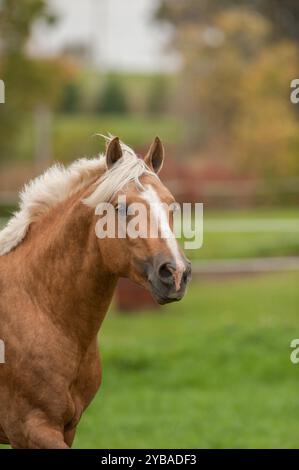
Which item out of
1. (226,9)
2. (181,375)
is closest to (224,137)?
(226,9)

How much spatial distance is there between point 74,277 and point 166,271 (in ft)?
2.14

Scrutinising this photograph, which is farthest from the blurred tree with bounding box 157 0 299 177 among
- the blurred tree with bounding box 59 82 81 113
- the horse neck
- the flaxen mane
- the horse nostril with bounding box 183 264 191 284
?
the horse nostril with bounding box 183 264 191 284

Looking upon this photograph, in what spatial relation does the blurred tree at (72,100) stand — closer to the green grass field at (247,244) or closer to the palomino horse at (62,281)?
the green grass field at (247,244)

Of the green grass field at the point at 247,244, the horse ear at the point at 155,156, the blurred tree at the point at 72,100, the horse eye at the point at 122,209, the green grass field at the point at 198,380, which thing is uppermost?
the blurred tree at the point at 72,100

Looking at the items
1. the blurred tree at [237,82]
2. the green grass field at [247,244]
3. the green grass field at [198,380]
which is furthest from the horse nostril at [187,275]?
the blurred tree at [237,82]

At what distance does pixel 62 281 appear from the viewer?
4141mm

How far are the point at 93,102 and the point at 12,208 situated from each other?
15.9 meters

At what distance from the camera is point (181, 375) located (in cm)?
956

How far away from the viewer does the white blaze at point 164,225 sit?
11.7ft

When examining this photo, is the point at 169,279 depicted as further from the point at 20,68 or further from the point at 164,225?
the point at 20,68

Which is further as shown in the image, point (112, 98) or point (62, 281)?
point (112, 98)

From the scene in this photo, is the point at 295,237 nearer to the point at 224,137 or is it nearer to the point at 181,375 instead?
the point at 181,375

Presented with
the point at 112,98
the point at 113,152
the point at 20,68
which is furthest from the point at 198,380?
the point at 112,98

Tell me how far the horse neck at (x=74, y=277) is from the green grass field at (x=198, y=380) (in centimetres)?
305
